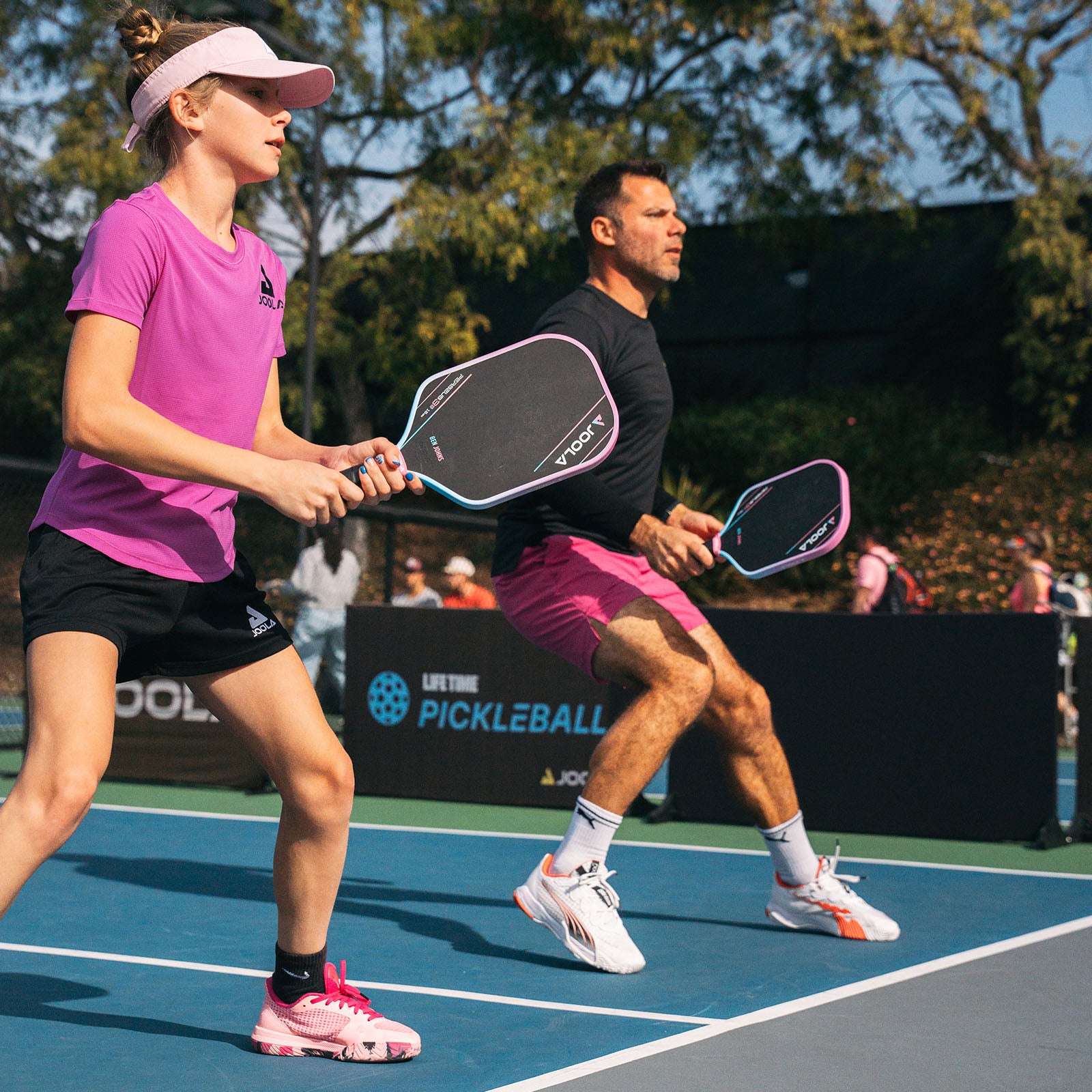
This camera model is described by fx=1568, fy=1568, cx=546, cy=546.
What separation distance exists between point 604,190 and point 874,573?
935 cm

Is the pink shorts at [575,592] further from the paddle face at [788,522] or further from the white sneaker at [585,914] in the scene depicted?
the white sneaker at [585,914]

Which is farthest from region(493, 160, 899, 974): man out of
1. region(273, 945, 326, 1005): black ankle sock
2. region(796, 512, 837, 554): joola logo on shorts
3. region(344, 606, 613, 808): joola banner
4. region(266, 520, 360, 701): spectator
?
region(266, 520, 360, 701): spectator

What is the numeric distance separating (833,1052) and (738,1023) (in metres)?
0.33

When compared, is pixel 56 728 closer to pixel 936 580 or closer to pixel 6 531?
pixel 6 531

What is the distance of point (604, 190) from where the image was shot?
16.6 feet

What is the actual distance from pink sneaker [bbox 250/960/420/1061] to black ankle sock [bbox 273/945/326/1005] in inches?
0.6

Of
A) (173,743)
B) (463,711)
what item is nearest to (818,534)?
(463,711)

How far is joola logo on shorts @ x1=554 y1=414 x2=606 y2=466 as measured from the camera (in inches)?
149

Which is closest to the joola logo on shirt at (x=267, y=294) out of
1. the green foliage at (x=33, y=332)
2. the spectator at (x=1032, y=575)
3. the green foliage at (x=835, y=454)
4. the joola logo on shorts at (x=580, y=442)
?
the joola logo on shorts at (x=580, y=442)

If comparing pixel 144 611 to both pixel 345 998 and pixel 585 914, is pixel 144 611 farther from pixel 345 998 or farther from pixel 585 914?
pixel 585 914

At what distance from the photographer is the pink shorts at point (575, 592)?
185 inches

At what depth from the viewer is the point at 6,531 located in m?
11.2

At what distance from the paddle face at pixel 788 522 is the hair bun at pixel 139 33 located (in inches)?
88.1

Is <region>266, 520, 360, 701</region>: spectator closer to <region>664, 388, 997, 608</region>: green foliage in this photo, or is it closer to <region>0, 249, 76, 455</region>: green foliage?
<region>664, 388, 997, 608</region>: green foliage
